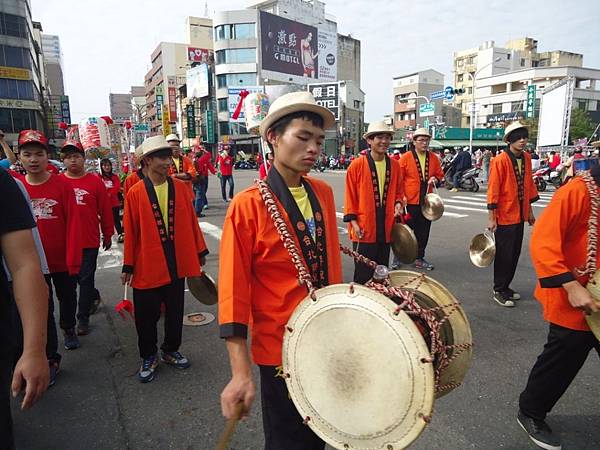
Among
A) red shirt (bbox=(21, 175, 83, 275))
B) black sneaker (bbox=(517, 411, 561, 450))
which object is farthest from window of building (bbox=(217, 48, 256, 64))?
black sneaker (bbox=(517, 411, 561, 450))

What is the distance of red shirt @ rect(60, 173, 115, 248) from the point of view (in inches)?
165

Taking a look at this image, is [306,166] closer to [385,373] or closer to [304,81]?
[385,373]

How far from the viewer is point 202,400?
9.94 ft

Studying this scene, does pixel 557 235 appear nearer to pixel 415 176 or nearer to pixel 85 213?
pixel 85 213

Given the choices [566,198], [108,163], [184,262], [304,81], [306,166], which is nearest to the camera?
[306,166]

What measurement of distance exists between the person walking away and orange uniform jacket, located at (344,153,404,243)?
8.75 feet

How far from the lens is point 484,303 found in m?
4.79

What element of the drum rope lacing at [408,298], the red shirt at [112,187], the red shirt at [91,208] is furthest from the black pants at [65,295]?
the red shirt at [112,187]

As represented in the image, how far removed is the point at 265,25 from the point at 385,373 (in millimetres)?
57171

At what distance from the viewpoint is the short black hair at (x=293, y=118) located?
5.90 ft

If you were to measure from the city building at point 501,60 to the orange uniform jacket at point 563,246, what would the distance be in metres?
66.6

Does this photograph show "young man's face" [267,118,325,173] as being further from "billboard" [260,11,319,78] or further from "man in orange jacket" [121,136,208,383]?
"billboard" [260,11,319,78]

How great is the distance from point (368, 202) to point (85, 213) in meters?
2.97

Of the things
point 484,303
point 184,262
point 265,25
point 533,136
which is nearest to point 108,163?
point 184,262
